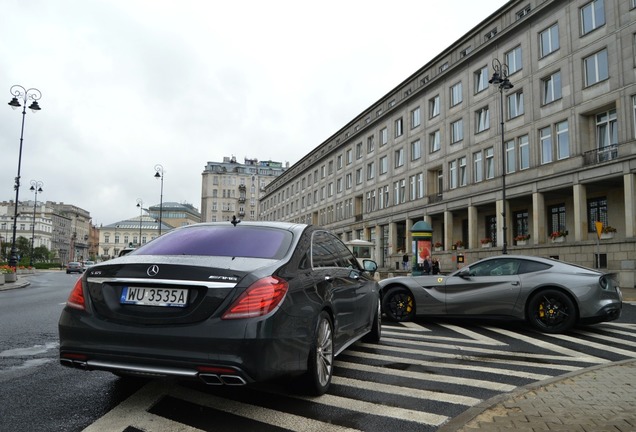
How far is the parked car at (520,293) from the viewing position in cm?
782

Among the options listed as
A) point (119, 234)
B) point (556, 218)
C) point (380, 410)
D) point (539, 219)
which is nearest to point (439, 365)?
point (380, 410)

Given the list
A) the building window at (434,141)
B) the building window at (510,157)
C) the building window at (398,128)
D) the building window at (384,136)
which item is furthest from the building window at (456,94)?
the building window at (384,136)

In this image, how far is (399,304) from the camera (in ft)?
31.0

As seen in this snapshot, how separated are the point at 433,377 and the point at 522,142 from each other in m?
31.7

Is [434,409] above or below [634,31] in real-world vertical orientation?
below

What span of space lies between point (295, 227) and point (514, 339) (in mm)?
4600

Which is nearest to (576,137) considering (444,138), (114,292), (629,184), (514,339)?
(629,184)

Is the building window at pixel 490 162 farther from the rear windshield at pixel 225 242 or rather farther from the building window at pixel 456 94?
the rear windshield at pixel 225 242

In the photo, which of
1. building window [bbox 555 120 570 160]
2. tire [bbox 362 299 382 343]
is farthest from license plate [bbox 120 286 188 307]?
building window [bbox 555 120 570 160]

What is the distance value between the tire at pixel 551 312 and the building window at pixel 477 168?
3027 centimetres

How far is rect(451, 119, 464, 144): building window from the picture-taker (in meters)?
39.6

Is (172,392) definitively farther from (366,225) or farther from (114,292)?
(366,225)

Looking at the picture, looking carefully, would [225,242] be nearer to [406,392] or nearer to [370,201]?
[406,392]

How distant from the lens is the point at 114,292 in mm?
3723
